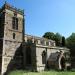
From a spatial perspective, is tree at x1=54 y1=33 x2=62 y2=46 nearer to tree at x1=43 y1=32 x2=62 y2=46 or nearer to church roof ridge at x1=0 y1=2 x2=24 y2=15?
tree at x1=43 y1=32 x2=62 y2=46

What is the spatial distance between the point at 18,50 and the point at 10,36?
411 centimetres

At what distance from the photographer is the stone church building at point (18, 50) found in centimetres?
3806

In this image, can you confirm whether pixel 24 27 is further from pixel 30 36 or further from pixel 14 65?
pixel 14 65

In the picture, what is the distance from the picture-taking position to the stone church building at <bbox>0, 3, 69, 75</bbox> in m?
38.1

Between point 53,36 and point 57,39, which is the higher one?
point 53,36

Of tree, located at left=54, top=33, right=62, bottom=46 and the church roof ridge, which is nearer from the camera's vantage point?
the church roof ridge

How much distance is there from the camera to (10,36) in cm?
4097

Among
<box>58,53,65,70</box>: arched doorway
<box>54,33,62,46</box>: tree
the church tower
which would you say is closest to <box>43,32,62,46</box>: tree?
<box>54,33,62,46</box>: tree

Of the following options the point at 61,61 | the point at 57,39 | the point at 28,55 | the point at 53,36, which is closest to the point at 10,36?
the point at 28,55

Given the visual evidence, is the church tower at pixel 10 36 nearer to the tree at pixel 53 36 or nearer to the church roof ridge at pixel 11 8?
the church roof ridge at pixel 11 8

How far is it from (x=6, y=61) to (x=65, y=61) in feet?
50.6

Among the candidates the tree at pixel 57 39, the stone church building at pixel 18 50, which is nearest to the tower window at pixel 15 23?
the stone church building at pixel 18 50

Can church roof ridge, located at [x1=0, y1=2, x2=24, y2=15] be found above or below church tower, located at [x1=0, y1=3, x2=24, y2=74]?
above

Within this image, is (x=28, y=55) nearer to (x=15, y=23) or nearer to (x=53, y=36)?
(x=15, y=23)
